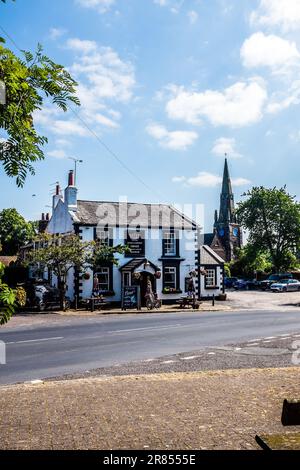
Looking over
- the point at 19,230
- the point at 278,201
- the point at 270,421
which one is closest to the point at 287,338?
the point at 270,421

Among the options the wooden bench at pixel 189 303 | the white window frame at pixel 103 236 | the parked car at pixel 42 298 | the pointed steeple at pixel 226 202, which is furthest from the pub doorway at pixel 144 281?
the pointed steeple at pixel 226 202

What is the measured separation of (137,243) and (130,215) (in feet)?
9.06

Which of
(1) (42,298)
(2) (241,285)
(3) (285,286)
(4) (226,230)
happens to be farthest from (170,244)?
(4) (226,230)

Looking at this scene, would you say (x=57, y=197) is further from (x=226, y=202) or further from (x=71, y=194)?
(x=226, y=202)

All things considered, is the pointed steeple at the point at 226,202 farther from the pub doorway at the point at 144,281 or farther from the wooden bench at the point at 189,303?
the wooden bench at the point at 189,303

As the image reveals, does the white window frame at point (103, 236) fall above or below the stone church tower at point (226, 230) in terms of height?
below

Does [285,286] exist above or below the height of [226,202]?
below

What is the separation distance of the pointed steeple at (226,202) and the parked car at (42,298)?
83.1 meters

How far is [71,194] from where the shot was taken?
33.0 m

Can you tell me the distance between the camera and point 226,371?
30.0 feet

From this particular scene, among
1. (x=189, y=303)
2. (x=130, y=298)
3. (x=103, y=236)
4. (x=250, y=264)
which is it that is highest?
(x=103, y=236)

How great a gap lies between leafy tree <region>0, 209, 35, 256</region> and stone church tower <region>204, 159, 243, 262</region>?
→ 35.6 meters

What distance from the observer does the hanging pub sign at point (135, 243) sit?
33.5 metres

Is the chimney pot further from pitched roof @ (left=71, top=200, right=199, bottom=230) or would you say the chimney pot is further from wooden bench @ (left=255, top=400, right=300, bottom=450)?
wooden bench @ (left=255, top=400, right=300, bottom=450)
